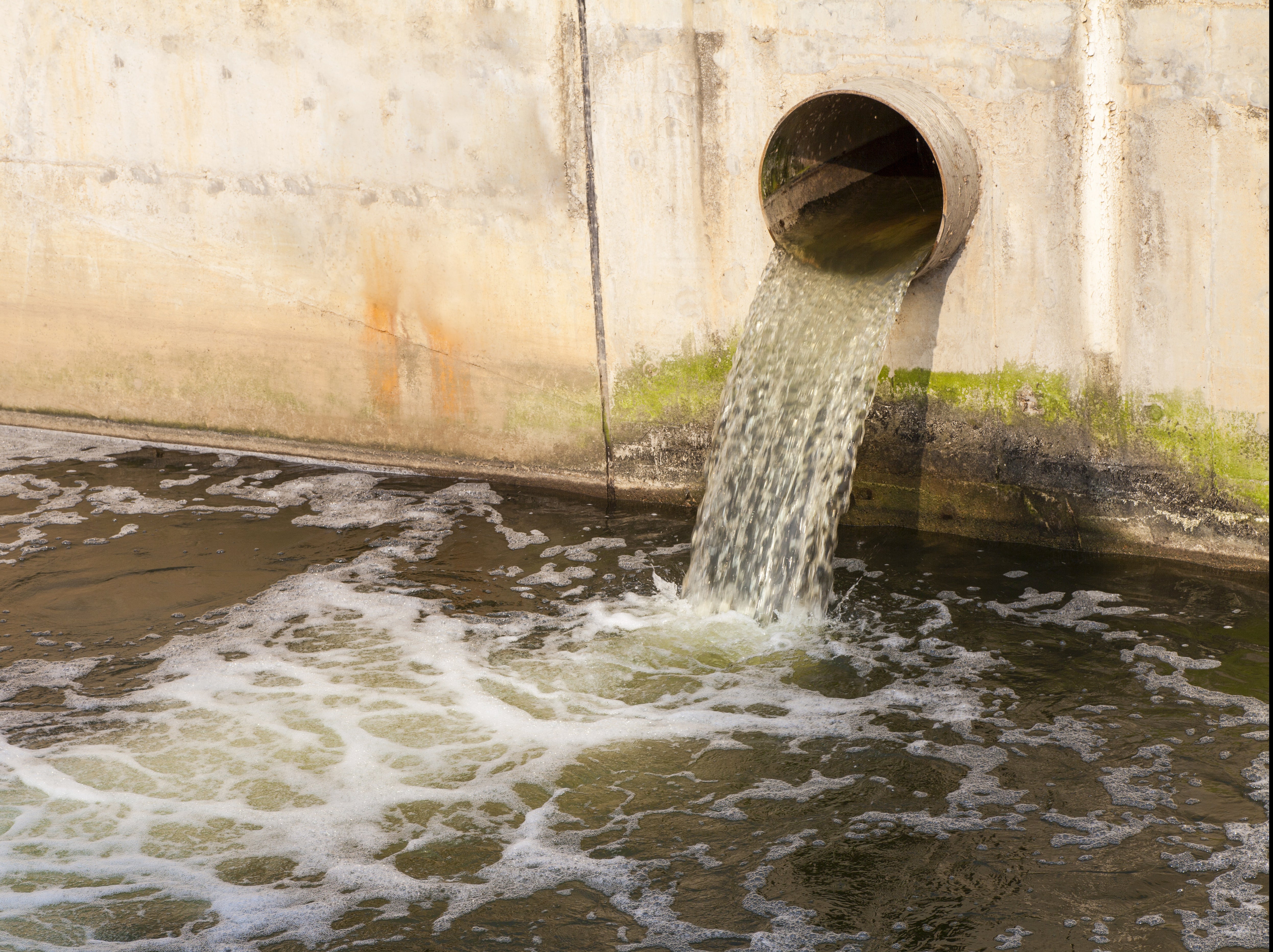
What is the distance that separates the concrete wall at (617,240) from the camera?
4.72m

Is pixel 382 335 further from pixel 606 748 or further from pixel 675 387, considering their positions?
pixel 606 748

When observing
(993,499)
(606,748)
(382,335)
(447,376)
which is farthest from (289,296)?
(993,499)

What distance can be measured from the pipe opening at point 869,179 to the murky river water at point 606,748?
1265mm

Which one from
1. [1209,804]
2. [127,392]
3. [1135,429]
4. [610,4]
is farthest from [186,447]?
[1209,804]

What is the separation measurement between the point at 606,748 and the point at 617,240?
8.75 feet

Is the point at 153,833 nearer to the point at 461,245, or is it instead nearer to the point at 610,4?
the point at 461,245

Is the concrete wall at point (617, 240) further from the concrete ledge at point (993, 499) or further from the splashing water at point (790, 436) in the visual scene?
the splashing water at point (790, 436)

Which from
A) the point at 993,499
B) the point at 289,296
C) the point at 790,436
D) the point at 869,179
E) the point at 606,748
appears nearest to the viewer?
the point at 606,748

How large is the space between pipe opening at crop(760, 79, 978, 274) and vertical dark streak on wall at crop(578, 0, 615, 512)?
3.30 ft

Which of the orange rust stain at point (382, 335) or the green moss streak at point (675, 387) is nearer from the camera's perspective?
the green moss streak at point (675, 387)

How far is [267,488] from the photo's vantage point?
6.44m

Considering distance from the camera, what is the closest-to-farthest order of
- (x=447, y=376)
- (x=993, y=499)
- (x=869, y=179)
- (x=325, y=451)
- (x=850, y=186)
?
(x=993, y=499)
(x=850, y=186)
(x=869, y=179)
(x=447, y=376)
(x=325, y=451)

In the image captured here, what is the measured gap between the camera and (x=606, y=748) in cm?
398

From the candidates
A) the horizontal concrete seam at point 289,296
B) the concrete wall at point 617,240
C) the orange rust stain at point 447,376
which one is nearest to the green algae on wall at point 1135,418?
the concrete wall at point 617,240
